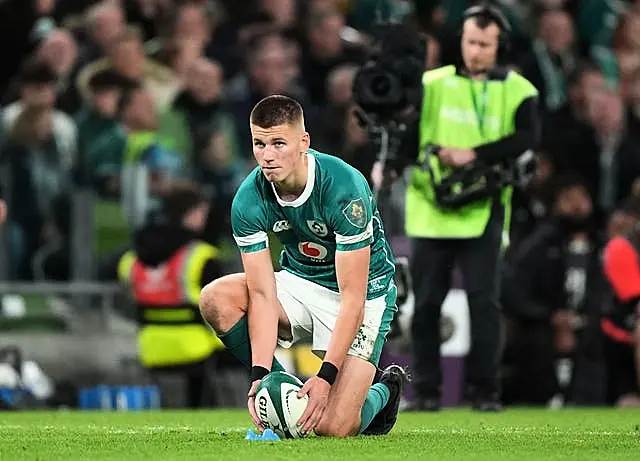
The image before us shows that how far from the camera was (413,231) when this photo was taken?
1095cm

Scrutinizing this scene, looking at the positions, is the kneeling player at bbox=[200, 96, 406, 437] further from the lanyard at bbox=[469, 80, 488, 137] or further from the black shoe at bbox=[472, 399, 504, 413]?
the lanyard at bbox=[469, 80, 488, 137]

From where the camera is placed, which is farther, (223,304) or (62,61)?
(62,61)

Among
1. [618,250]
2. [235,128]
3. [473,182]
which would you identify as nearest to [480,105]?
[473,182]

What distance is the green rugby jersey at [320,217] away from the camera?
7516 mm

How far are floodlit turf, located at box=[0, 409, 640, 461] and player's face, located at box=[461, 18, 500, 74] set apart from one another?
2.29 meters

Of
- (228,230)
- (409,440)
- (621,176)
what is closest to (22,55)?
(228,230)

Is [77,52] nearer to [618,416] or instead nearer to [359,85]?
[359,85]

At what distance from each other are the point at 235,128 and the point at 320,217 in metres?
7.26

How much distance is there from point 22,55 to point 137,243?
2560 millimetres

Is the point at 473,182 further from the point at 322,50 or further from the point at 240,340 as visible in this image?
the point at 322,50

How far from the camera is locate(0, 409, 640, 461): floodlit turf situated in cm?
683

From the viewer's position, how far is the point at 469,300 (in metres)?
10.7

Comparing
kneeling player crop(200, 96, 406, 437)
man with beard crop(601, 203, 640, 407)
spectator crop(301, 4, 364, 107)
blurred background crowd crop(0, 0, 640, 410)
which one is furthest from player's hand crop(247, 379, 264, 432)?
spectator crop(301, 4, 364, 107)

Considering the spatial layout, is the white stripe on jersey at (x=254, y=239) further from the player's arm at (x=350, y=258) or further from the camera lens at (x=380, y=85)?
the camera lens at (x=380, y=85)
